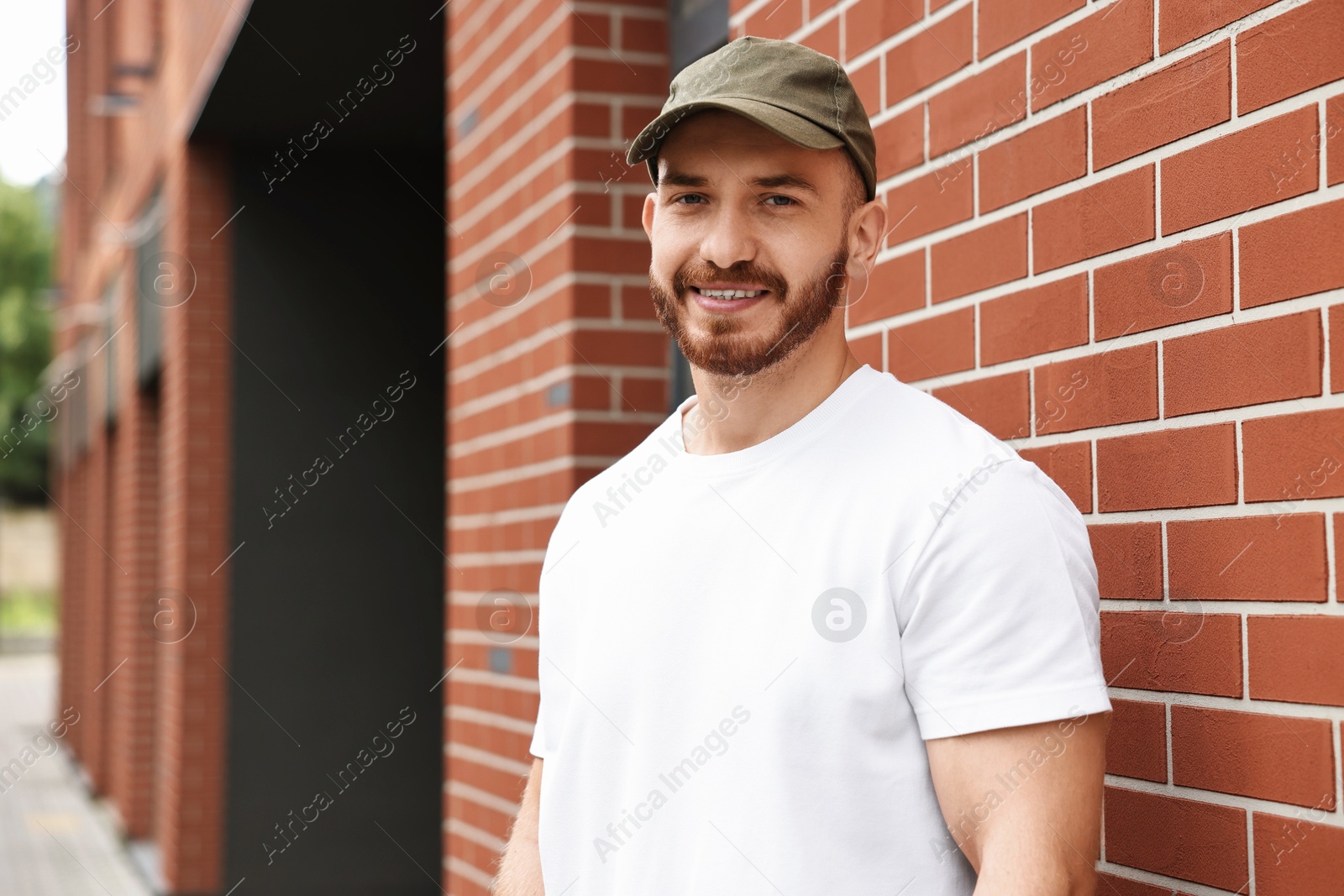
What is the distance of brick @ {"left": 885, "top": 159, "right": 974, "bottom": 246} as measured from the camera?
201 cm

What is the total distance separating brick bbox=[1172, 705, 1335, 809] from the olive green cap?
80 centimetres

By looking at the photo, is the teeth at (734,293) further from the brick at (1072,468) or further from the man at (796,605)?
the brick at (1072,468)

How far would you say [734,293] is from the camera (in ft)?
5.62

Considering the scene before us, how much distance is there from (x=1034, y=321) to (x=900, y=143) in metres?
0.48

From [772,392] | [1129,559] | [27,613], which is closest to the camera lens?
[1129,559]

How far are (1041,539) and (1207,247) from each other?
444 mm

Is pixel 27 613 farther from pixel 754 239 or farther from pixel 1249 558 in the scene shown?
pixel 1249 558

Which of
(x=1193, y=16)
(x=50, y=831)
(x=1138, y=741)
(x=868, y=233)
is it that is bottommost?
(x=50, y=831)

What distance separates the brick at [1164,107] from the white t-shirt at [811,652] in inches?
16.6

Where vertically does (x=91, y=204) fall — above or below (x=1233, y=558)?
above

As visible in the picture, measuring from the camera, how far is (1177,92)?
160 cm

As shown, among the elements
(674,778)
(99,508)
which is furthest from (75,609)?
(674,778)

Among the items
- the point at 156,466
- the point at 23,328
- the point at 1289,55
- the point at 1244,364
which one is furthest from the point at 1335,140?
the point at 23,328

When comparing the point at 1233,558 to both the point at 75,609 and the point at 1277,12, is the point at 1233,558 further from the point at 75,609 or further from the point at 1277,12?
the point at 75,609
